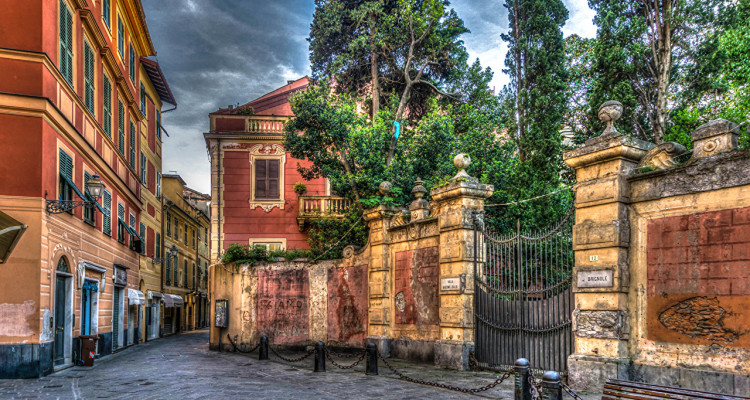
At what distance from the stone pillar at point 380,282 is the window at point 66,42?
26.2ft

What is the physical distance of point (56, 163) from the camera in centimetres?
1280

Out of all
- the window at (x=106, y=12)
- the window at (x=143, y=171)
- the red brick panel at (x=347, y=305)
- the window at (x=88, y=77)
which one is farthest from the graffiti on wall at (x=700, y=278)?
the window at (x=143, y=171)

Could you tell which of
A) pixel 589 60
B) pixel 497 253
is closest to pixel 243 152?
pixel 589 60

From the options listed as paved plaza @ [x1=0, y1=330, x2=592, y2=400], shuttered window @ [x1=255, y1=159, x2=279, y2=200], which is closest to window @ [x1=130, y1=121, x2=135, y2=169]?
shuttered window @ [x1=255, y1=159, x2=279, y2=200]

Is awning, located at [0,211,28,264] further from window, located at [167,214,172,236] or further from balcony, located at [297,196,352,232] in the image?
window, located at [167,214,172,236]

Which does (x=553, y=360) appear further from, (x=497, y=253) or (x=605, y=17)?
(x=605, y=17)

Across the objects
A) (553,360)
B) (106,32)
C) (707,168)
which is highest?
(106,32)

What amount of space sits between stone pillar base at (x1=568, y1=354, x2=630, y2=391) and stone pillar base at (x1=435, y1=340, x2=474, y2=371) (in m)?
2.97

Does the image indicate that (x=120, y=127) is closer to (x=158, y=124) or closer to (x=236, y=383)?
(x=158, y=124)

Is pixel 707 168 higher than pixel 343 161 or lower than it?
lower

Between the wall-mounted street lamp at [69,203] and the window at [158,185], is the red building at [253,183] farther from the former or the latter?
the wall-mounted street lamp at [69,203]

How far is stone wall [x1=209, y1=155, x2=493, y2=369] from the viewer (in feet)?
38.8

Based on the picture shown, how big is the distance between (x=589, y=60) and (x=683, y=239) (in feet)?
49.9

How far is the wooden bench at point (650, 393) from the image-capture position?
4598 millimetres
